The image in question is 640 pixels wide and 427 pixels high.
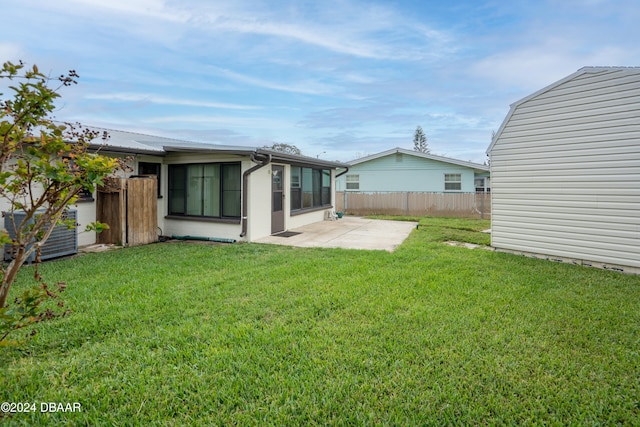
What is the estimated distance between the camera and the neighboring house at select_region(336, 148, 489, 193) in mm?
17266

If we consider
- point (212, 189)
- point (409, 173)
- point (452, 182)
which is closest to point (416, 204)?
point (409, 173)

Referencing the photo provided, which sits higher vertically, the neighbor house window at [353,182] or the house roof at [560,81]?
the house roof at [560,81]

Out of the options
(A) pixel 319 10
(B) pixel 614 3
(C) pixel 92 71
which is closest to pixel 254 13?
(A) pixel 319 10

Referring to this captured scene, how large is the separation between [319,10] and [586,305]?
8.47 metres

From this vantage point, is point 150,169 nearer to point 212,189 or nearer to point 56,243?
point 212,189

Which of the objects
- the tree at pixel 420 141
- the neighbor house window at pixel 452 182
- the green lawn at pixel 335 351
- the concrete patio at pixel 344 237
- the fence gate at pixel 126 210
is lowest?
the green lawn at pixel 335 351

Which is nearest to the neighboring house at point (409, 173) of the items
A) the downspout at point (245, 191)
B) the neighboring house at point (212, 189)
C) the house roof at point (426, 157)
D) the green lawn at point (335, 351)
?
the house roof at point (426, 157)

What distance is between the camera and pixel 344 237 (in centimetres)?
966

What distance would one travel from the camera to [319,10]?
8680 mm

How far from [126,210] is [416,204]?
12.7 m

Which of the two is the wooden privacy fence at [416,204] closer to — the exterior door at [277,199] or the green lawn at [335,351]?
the exterior door at [277,199]

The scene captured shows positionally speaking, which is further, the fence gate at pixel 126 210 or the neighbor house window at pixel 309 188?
the neighbor house window at pixel 309 188

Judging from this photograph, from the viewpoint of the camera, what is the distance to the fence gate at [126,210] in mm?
8031

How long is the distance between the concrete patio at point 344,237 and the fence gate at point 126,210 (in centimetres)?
295
